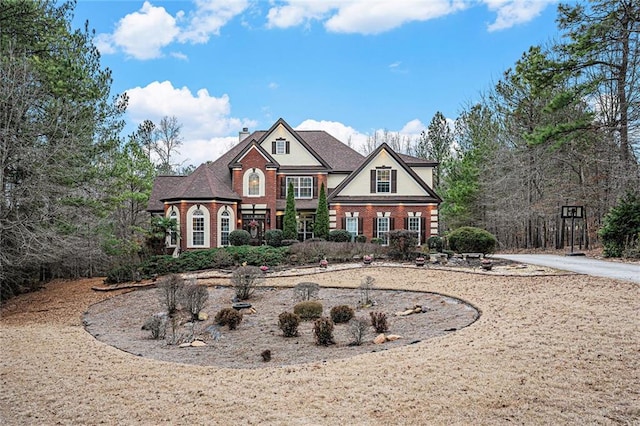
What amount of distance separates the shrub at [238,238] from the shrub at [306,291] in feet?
38.6

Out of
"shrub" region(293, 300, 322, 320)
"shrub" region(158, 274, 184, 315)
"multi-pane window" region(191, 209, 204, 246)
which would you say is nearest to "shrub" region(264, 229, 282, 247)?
"multi-pane window" region(191, 209, 204, 246)

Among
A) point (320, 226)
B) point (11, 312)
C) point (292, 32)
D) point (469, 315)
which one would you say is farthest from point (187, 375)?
point (320, 226)

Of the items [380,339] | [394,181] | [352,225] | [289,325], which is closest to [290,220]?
[352,225]

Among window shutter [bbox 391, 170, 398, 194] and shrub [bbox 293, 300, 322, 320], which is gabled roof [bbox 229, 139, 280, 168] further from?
shrub [bbox 293, 300, 322, 320]

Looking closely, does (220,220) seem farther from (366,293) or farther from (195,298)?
(366,293)

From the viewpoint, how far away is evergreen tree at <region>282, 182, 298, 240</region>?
25.3 metres

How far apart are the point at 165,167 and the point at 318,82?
93.3 ft

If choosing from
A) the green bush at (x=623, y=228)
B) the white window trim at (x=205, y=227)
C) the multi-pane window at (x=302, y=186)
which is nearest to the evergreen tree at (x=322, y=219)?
the multi-pane window at (x=302, y=186)

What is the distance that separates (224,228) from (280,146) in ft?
21.9

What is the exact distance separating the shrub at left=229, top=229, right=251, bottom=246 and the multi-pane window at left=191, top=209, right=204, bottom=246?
1697 mm

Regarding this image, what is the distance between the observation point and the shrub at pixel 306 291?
12508 millimetres

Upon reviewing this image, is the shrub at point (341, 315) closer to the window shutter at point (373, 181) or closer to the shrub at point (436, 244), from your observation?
the shrub at point (436, 244)

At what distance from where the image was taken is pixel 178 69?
55.4 ft

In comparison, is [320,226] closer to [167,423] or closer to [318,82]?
[318,82]
